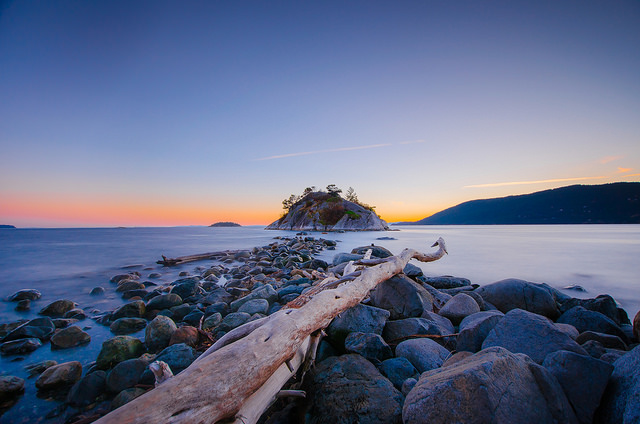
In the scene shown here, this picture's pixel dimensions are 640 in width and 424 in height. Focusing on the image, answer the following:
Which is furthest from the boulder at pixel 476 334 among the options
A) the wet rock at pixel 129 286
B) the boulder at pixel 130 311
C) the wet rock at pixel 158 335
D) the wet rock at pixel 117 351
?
the wet rock at pixel 129 286

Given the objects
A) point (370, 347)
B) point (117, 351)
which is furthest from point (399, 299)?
point (117, 351)

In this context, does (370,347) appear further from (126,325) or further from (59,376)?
(126,325)

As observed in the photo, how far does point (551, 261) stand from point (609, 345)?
1392 centimetres

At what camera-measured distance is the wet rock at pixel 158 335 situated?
408 centimetres

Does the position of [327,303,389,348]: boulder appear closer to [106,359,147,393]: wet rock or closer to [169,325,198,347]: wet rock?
[169,325,198,347]: wet rock

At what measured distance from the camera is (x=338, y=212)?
62.4 meters

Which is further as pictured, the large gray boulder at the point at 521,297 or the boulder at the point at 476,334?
the large gray boulder at the point at 521,297

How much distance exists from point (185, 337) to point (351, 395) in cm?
307

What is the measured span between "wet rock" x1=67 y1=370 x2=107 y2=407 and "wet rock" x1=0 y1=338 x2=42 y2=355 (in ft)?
6.59

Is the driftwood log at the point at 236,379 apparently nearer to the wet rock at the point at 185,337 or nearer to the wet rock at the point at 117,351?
the wet rock at the point at 185,337

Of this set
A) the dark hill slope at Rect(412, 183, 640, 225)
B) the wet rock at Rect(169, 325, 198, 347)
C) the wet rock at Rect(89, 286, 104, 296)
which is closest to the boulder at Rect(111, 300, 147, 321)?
the wet rock at Rect(169, 325, 198, 347)

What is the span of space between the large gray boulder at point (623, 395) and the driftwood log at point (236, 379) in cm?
222

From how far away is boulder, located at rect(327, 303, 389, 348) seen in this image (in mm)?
3535

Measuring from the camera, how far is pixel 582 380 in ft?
5.78
